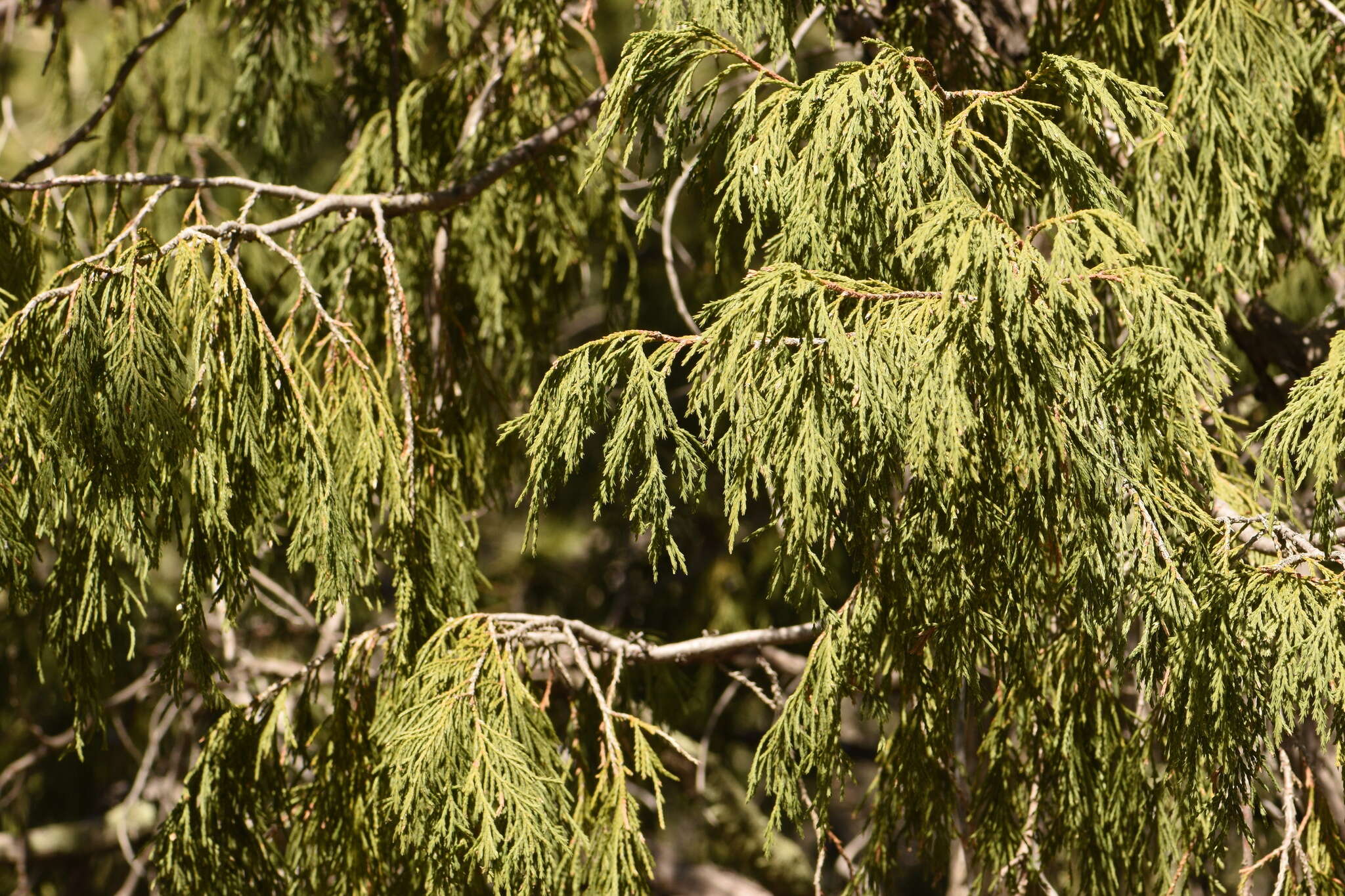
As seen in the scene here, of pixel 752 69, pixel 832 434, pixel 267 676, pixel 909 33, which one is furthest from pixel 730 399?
pixel 267 676

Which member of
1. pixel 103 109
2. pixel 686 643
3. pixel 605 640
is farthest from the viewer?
pixel 103 109

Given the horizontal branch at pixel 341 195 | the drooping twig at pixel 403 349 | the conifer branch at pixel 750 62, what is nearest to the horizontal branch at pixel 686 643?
the drooping twig at pixel 403 349

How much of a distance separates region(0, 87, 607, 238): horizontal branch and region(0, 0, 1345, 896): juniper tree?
2cm

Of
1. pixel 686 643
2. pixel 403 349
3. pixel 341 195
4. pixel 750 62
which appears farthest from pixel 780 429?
pixel 341 195

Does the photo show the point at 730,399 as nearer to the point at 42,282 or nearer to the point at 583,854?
the point at 583,854

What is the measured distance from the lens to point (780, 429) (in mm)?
1583

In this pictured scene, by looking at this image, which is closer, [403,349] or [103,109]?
[403,349]

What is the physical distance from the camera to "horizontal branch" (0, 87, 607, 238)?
2170mm

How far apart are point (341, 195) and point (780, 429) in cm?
143

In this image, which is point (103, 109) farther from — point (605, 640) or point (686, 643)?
point (686, 643)

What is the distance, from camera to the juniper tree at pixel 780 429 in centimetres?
163

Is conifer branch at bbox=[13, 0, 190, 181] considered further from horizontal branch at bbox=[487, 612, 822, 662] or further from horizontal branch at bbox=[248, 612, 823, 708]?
horizontal branch at bbox=[487, 612, 822, 662]

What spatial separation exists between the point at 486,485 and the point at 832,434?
1.48 metres

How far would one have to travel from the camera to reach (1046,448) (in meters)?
1.59
